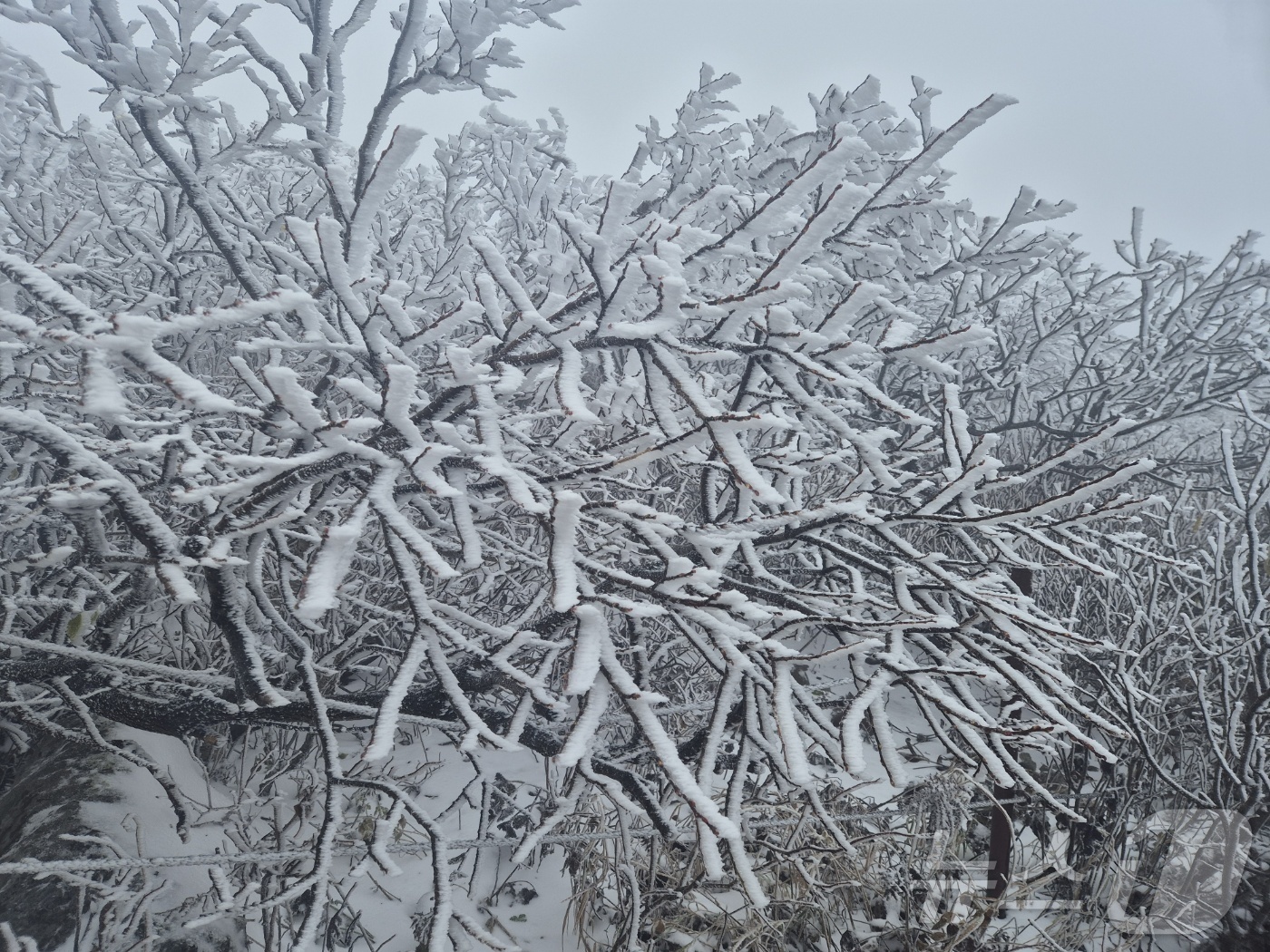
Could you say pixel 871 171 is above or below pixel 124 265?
above

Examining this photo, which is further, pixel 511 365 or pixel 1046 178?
pixel 1046 178

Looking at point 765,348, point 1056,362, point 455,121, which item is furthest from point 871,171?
point 455,121

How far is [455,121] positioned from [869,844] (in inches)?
3067

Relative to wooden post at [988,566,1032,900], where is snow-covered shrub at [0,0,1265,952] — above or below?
above

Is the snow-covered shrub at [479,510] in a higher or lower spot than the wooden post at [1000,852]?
higher

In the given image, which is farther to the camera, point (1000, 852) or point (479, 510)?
point (1000, 852)

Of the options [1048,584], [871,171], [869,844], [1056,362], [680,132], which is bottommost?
[869,844]

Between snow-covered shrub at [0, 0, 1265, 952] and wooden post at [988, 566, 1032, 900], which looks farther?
wooden post at [988, 566, 1032, 900]

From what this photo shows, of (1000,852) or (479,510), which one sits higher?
(479,510)

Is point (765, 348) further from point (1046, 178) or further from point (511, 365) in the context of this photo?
point (1046, 178)

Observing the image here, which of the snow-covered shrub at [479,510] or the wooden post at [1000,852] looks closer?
the snow-covered shrub at [479,510]

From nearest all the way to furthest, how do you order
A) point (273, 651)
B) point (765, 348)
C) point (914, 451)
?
1. point (765, 348)
2. point (914, 451)
3. point (273, 651)

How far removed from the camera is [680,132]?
3.91m

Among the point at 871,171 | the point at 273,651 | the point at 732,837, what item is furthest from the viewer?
the point at 871,171
